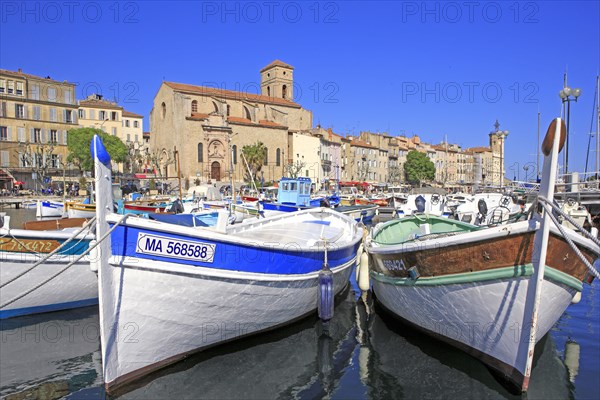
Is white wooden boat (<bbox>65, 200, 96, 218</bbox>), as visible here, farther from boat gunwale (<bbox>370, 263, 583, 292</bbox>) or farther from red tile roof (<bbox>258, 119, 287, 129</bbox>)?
red tile roof (<bbox>258, 119, 287, 129</bbox>)

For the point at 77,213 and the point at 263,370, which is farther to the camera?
the point at 77,213

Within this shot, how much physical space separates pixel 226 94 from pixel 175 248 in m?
71.4

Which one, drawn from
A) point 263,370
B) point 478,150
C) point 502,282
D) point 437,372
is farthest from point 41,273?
point 478,150

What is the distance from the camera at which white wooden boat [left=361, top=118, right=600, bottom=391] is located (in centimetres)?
585

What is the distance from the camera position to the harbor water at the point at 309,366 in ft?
21.3

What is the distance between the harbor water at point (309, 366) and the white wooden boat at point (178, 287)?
0.41 meters

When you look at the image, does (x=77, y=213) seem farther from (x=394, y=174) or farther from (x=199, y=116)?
(x=394, y=174)

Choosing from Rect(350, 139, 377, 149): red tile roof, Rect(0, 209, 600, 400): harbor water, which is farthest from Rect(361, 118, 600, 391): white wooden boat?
Rect(350, 139, 377, 149): red tile roof

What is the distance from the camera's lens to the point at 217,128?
66.1 metres

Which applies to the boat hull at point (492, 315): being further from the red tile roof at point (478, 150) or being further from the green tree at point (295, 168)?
the red tile roof at point (478, 150)

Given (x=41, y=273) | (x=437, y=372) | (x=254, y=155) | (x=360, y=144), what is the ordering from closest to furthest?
(x=437, y=372) < (x=41, y=273) < (x=254, y=155) < (x=360, y=144)

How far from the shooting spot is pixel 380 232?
Result: 435 inches

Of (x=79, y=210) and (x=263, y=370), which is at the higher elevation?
(x=79, y=210)

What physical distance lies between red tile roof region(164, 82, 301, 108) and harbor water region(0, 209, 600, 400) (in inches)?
2506
